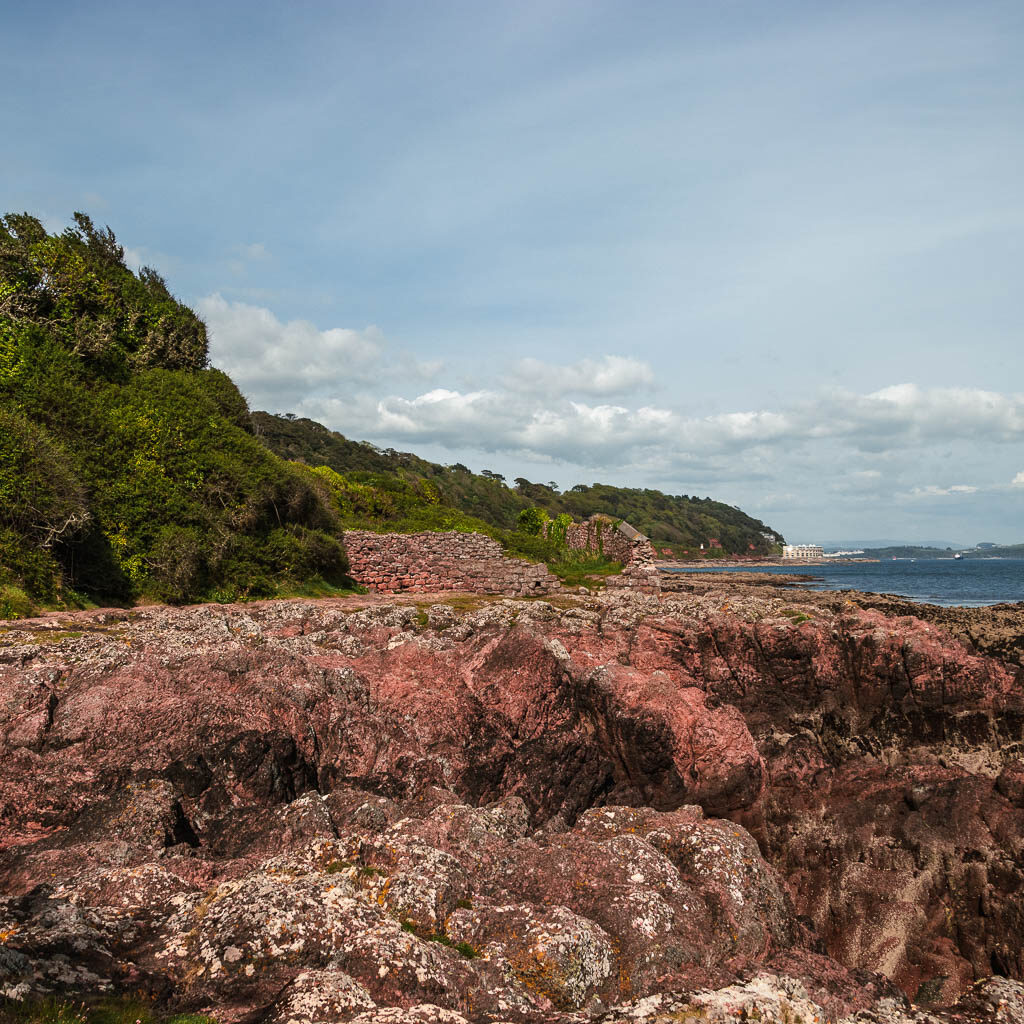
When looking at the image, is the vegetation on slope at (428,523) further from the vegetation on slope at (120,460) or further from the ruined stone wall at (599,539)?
the vegetation on slope at (120,460)

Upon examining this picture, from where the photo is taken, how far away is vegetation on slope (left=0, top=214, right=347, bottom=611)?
18.5m

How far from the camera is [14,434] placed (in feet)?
60.4

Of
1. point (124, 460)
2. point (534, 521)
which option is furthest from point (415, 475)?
point (124, 460)

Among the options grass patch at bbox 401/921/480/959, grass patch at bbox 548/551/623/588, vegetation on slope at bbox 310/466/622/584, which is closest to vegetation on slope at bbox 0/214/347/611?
vegetation on slope at bbox 310/466/622/584

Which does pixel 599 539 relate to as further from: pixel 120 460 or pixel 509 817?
pixel 509 817

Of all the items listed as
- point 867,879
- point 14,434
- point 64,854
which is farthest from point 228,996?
point 14,434

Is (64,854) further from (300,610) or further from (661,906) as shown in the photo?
(300,610)

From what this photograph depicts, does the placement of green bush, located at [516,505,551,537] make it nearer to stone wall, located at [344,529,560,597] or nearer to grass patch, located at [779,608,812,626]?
stone wall, located at [344,529,560,597]

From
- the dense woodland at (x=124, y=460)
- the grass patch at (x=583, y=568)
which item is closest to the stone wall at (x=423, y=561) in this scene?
the dense woodland at (x=124, y=460)

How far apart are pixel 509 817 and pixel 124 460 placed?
20.0 m

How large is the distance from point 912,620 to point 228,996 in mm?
18697

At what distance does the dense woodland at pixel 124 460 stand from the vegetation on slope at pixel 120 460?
5 centimetres

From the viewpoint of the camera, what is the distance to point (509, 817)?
354 inches

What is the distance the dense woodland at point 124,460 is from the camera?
1844 centimetres
